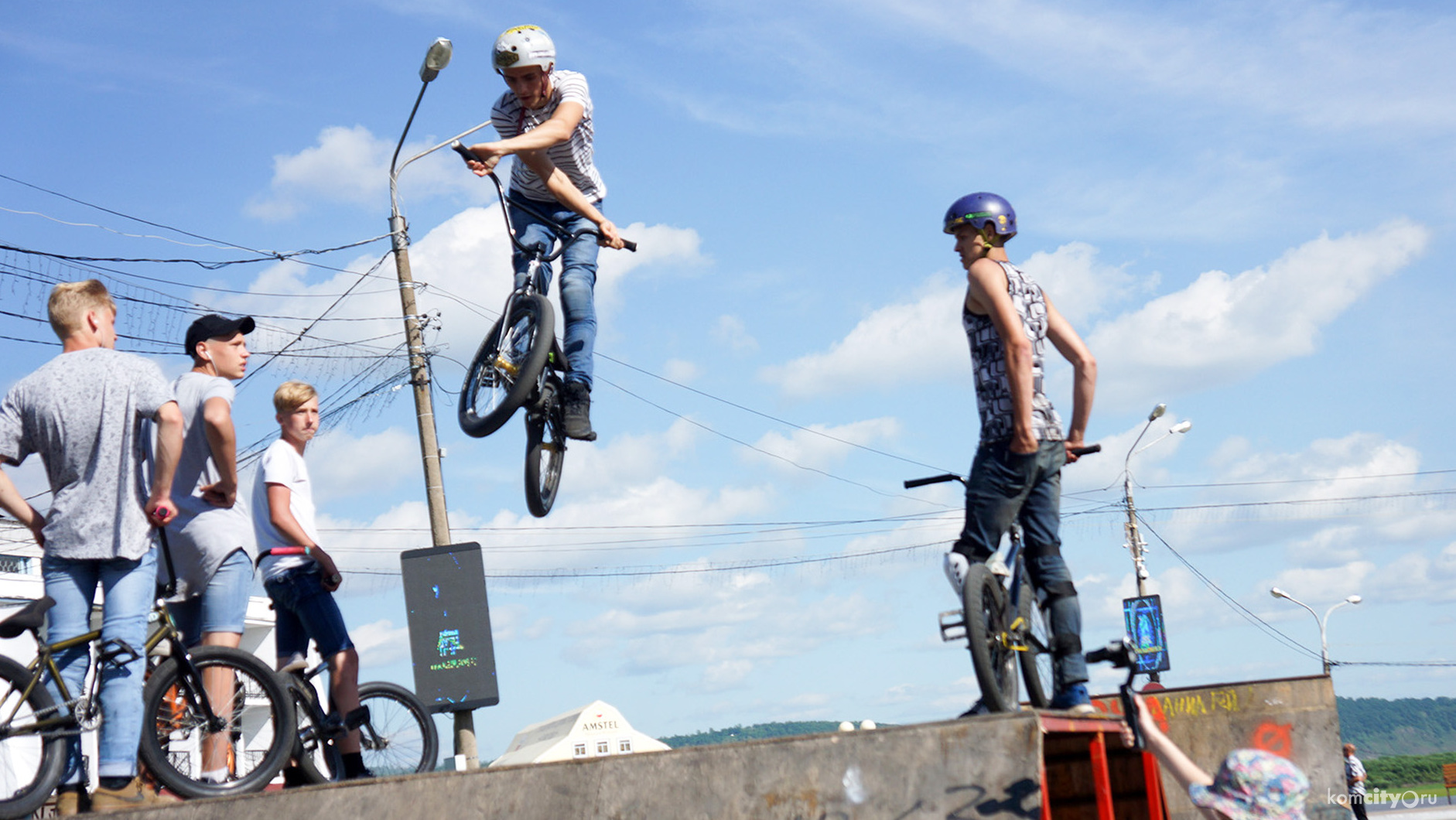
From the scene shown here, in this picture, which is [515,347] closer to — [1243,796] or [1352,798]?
[1243,796]

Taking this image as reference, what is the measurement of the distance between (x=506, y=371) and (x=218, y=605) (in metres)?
2.85

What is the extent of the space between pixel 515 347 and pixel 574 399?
52cm

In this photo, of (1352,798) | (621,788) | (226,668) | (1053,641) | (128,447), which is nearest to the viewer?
(621,788)

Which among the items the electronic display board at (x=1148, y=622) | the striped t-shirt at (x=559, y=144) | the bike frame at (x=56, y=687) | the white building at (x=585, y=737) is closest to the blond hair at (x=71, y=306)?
the bike frame at (x=56, y=687)

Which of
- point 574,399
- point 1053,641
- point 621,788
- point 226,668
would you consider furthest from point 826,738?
point 574,399

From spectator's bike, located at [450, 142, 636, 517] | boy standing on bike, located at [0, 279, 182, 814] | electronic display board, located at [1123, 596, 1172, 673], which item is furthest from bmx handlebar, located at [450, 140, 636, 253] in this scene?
electronic display board, located at [1123, 596, 1172, 673]

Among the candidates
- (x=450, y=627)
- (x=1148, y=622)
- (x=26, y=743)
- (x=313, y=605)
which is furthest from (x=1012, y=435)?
(x=1148, y=622)

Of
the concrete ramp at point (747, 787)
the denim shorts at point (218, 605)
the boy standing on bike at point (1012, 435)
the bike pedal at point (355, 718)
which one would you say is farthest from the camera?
the bike pedal at point (355, 718)

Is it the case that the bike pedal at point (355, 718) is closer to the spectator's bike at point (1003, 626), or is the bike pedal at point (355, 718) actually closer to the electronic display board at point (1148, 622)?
the spectator's bike at point (1003, 626)

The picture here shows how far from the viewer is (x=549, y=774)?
12.6 feet

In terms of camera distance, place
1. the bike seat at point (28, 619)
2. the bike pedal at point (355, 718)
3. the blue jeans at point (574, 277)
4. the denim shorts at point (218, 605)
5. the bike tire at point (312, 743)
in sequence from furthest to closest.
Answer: the blue jeans at point (574, 277) < the bike pedal at point (355, 718) < the bike tire at point (312, 743) < the denim shorts at point (218, 605) < the bike seat at point (28, 619)

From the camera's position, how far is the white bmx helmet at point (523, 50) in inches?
270

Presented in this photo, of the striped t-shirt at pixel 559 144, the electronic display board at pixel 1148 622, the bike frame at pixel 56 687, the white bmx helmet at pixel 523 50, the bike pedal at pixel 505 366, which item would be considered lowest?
the electronic display board at pixel 1148 622

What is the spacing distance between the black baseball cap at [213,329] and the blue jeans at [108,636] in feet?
3.85
